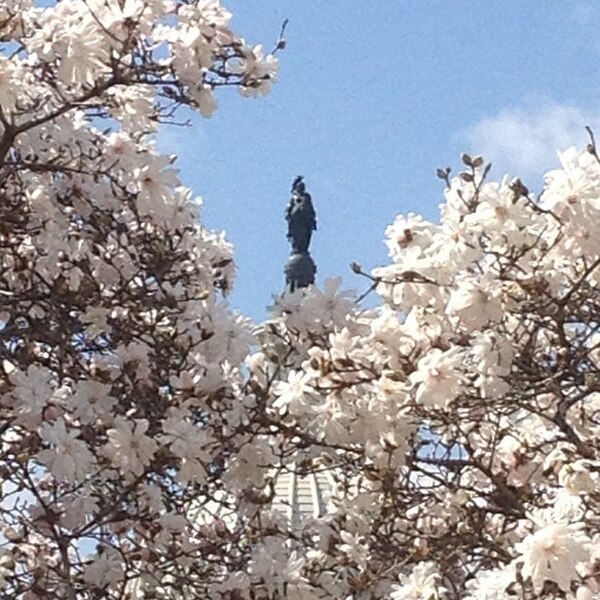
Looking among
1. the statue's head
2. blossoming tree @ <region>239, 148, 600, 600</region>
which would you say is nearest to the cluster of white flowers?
blossoming tree @ <region>239, 148, 600, 600</region>

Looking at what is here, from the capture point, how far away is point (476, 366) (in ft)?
18.4

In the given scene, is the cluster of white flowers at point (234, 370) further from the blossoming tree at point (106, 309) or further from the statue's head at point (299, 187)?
the statue's head at point (299, 187)

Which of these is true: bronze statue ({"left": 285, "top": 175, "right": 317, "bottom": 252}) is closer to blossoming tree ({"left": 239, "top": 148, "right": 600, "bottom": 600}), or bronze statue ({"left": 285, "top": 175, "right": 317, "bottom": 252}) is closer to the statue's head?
the statue's head

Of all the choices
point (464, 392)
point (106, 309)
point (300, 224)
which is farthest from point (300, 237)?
point (464, 392)

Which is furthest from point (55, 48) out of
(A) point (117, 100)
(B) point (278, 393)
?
(B) point (278, 393)

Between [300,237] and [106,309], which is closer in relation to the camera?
[106,309]

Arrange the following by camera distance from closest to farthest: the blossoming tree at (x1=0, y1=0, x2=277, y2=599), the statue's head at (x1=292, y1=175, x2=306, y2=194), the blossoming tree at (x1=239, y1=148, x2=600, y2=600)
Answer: the blossoming tree at (x1=239, y1=148, x2=600, y2=600) → the blossoming tree at (x1=0, y1=0, x2=277, y2=599) → the statue's head at (x1=292, y1=175, x2=306, y2=194)

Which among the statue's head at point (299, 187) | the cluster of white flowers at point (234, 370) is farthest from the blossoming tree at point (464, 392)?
the statue's head at point (299, 187)

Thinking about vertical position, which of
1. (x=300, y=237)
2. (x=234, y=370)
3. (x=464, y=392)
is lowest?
(x=464, y=392)

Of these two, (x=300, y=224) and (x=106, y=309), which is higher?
(x=300, y=224)

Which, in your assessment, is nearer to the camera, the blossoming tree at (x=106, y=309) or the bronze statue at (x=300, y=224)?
the blossoming tree at (x=106, y=309)

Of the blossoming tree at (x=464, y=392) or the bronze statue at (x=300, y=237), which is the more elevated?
the bronze statue at (x=300, y=237)

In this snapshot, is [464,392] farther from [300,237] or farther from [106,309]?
[300,237]

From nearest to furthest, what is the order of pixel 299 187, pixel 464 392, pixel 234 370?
pixel 464 392
pixel 234 370
pixel 299 187
